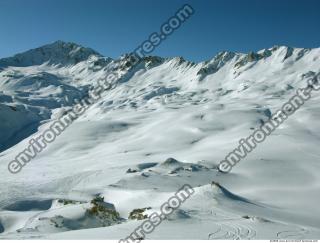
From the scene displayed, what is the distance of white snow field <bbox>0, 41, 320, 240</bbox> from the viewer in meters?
15.1

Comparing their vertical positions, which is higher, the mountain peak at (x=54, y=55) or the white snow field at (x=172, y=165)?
the mountain peak at (x=54, y=55)

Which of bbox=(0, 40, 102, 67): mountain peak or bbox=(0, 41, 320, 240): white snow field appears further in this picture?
bbox=(0, 40, 102, 67): mountain peak

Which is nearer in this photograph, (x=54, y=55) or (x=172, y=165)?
(x=172, y=165)

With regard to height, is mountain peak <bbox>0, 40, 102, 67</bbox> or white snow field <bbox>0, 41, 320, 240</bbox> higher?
mountain peak <bbox>0, 40, 102, 67</bbox>

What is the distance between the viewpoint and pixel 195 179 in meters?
28.3

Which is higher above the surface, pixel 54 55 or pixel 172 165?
pixel 54 55

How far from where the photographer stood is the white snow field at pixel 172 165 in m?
15.1

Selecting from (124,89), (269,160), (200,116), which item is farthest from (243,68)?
(269,160)

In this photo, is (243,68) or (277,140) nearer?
(277,140)

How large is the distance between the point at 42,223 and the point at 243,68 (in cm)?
11395

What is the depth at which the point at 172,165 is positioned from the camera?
32.0m

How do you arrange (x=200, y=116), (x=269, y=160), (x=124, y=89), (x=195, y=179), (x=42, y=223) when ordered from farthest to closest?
(x=124, y=89)
(x=200, y=116)
(x=269, y=160)
(x=195, y=179)
(x=42, y=223)

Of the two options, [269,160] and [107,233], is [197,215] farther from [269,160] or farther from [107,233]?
[269,160]

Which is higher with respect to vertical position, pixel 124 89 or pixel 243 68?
pixel 243 68
